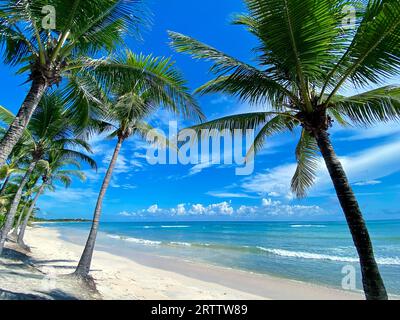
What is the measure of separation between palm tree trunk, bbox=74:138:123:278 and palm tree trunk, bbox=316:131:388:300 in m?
7.09

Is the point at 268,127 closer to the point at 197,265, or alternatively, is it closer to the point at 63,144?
the point at 63,144

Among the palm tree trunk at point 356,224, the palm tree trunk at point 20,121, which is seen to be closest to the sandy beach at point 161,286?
the palm tree trunk at point 20,121

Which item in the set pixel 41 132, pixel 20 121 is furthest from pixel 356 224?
pixel 41 132

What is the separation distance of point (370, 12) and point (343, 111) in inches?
84.5

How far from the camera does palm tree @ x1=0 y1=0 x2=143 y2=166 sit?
4.28 metres

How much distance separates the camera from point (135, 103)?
27.7ft

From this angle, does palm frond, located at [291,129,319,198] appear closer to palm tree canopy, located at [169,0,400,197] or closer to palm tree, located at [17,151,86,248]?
palm tree canopy, located at [169,0,400,197]

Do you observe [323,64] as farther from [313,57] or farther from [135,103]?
[135,103]

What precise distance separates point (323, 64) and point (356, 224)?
246 centimetres

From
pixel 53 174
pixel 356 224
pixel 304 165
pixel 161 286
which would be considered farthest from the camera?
pixel 53 174

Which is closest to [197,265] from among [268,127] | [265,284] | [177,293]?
[265,284]

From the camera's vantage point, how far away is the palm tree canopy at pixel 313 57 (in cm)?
371

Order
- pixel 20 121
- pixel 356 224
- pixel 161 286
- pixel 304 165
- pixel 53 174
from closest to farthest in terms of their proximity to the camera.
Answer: pixel 356 224
pixel 20 121
pixel 304 165
pixel 161 286
pixel 53 174

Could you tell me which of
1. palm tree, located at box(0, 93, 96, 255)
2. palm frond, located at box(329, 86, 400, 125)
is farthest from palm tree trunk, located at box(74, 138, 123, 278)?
palm frond, located at box(329, 86, 400, 125)
